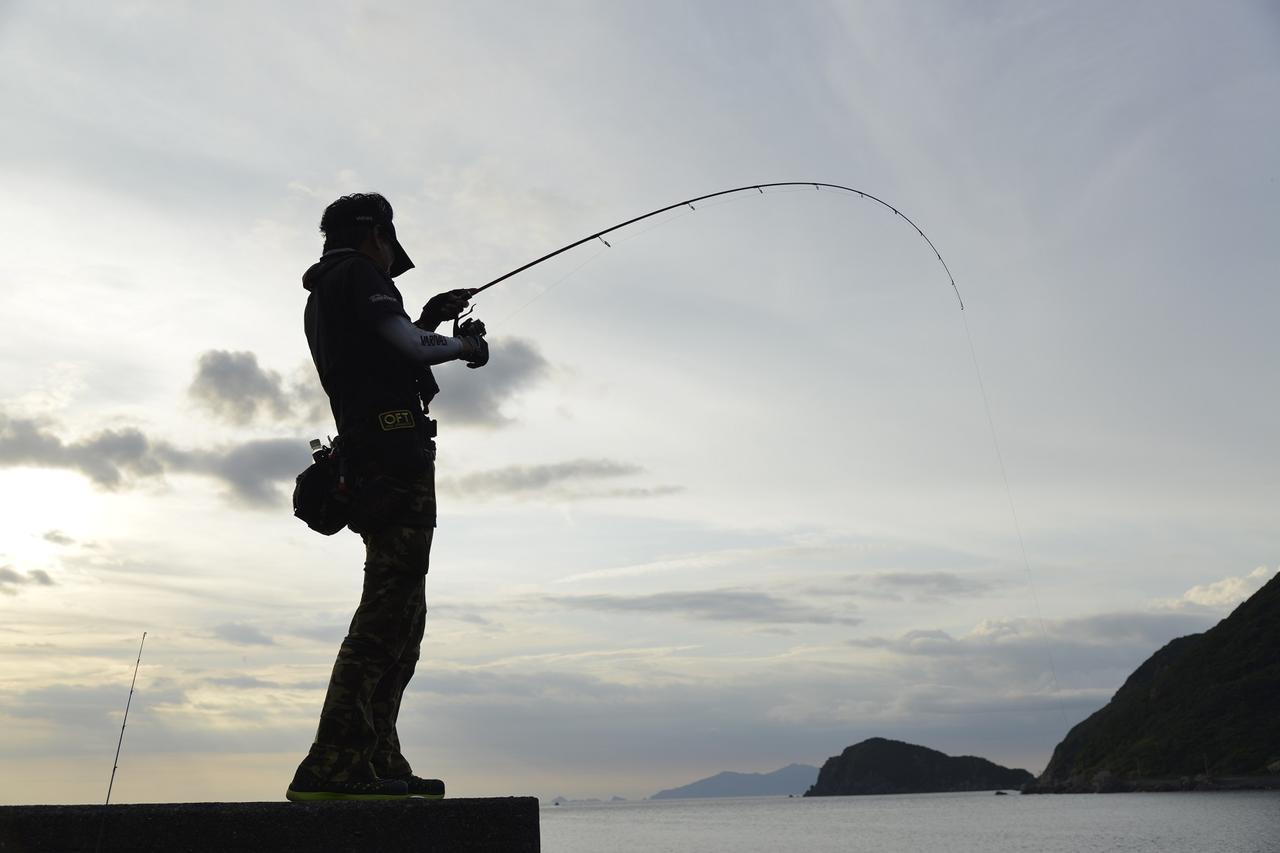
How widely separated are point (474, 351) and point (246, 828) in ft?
8.41

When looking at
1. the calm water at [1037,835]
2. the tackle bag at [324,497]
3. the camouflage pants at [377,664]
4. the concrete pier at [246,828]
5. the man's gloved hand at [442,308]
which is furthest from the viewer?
the calm water at [1037,835]

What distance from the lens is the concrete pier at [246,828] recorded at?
3.81 metres

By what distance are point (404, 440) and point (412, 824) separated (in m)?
1.81

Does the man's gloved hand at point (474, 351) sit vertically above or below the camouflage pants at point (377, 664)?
above

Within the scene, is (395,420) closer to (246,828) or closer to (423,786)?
(423,786)

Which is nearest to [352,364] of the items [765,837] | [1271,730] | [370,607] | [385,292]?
[385,292]

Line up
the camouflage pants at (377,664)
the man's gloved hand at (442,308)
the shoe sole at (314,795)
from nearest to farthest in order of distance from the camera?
the shoe sole at (314,795)
the camouflage pants at (377,664)
the man's gloved hand at (442,308)

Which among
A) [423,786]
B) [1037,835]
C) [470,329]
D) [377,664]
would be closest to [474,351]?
[470,329]

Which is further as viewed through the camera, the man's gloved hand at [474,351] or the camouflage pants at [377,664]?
the man's gloved hand at [474,351]

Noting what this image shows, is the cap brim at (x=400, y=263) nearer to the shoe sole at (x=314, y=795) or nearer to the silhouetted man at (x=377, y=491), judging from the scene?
the silhouetted man at (x=377, y=491)

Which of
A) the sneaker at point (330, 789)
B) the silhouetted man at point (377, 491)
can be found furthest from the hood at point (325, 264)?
the sneaker at point (330, 789)

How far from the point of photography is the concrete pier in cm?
381

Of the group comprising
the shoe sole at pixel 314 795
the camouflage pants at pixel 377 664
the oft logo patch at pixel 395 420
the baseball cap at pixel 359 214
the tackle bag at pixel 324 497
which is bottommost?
the shoe sole at pixel 314 795

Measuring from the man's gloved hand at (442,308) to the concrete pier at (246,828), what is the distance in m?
2.82
